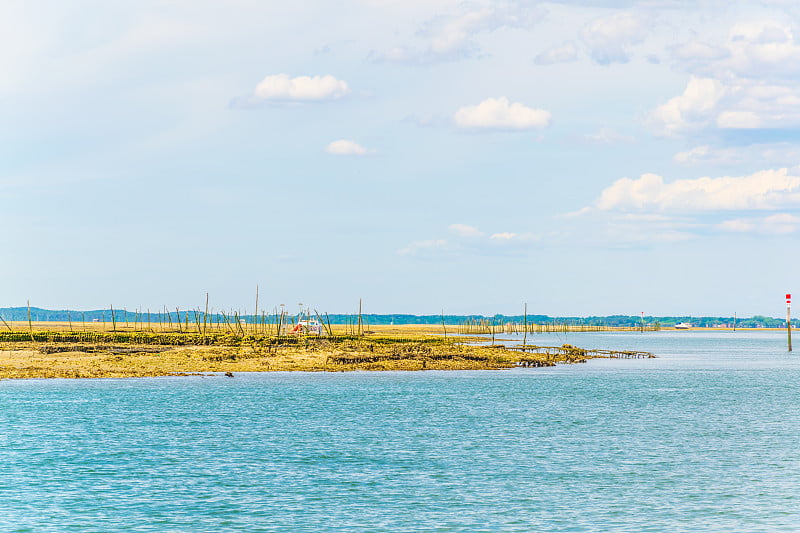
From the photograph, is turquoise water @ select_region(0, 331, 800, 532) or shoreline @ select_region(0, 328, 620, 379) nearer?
turquoise water @ select_region(0, 331, 800, 532)

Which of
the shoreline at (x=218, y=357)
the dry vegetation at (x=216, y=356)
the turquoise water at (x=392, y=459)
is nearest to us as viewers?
the turquoise water at (x=392, y=459)

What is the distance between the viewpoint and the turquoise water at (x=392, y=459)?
30.9m

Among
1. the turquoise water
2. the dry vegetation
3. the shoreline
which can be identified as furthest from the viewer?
the dry vegetation

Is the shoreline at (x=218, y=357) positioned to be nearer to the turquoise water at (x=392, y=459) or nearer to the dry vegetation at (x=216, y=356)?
the dry vegetation at (x=216, y=356)

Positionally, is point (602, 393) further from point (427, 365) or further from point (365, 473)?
point (365, 473)

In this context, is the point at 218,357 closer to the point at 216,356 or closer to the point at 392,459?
the point at 216,356

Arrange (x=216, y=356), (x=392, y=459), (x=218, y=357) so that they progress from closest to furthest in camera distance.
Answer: (x=392, y=459)
(x=218, y=357)
(x=216, y=356)

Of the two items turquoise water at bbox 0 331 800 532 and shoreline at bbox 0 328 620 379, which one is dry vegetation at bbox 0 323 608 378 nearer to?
shoreline at bbox 0 328 620 379

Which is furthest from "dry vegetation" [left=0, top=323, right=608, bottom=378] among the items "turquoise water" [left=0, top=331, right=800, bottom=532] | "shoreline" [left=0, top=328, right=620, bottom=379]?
"turquoise water" [left=0, top=331, right=800, bottom=532]

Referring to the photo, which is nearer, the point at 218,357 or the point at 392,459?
the point at 392,459

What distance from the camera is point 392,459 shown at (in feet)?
139

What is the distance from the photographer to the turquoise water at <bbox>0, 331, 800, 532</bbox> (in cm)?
3094

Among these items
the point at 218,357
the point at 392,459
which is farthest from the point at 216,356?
the point at 392,459

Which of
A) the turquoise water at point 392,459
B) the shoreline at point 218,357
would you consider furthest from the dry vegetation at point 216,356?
the turquoise water at point 392,459
